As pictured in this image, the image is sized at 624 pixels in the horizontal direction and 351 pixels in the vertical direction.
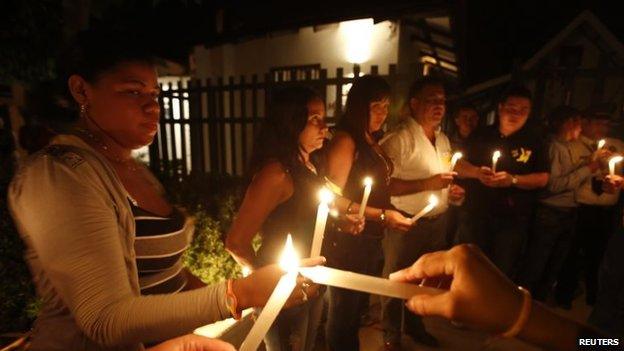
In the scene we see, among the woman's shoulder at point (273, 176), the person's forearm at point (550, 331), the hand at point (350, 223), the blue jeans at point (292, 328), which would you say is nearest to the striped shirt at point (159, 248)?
the woman's shoulder at point (273, 176)

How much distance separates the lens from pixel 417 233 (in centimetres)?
379

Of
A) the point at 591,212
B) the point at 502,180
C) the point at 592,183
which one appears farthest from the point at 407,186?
the point at 591,212

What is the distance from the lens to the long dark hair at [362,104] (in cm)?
330

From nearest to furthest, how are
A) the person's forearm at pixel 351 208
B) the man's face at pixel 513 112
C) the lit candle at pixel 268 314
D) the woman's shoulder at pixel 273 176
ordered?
the lit candle at pixel 268 314 < the woman's shoulder at pixel 273 176 < the person's forearm at pixel 351 208 < the man's face at pixel 513 112

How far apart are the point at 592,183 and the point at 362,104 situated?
146 inches

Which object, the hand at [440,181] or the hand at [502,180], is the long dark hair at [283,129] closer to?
the hand at [440,181]

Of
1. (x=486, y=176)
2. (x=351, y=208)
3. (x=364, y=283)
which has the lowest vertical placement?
(x=351, y=208)

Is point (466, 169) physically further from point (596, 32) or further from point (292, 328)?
point (596, 32)

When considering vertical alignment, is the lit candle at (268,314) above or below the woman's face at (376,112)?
below

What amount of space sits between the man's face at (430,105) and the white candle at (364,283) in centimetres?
297

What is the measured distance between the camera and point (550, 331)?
1.15 m

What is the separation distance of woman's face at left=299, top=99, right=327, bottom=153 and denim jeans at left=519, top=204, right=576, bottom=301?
3.68 m

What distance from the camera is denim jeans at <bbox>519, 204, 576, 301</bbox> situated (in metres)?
4.88

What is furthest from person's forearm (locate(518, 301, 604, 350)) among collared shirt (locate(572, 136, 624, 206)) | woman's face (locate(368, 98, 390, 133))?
collared shirt (locate(572, 136, 624, 206))
